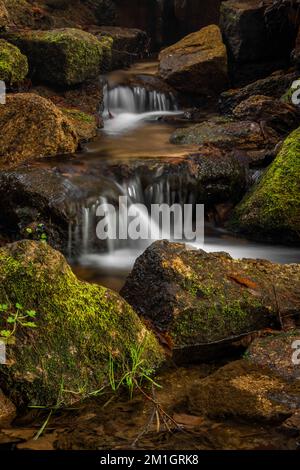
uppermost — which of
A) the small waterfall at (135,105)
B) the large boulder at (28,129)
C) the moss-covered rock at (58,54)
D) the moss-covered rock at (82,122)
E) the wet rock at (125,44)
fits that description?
the wet rock at (125,44)

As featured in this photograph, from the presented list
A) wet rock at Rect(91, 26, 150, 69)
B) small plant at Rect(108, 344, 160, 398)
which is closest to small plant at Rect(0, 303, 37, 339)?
small plant at Rect(108, 344, 160, 398)

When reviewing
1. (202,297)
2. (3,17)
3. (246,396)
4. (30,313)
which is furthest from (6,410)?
(3,17)

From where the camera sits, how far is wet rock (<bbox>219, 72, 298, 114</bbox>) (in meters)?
10.6

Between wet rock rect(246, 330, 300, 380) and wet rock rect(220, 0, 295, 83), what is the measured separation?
8714 millimetres

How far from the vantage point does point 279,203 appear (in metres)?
6.24

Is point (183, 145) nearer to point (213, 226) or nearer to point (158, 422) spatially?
point (213, 226)

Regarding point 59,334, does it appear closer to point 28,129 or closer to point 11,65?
point 28,129

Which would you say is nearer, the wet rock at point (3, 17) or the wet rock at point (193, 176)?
the wet rock at point (193, 176)

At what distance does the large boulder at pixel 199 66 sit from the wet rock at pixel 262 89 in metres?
0.88

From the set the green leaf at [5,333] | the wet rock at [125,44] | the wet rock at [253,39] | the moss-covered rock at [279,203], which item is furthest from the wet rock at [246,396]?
the wet rock at [125,44]

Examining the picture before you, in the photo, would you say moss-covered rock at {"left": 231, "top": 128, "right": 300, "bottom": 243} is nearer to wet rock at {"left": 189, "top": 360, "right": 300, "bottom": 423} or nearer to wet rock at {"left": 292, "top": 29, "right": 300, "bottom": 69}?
wet rock at {"left": 189, "top": 360, "right": 300, "bottom": 423}

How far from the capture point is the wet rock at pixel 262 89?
10562 millimetres

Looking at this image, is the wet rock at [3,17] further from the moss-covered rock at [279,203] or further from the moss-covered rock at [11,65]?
the moss-covered rock at [279,203]

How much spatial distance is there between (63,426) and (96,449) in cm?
28
